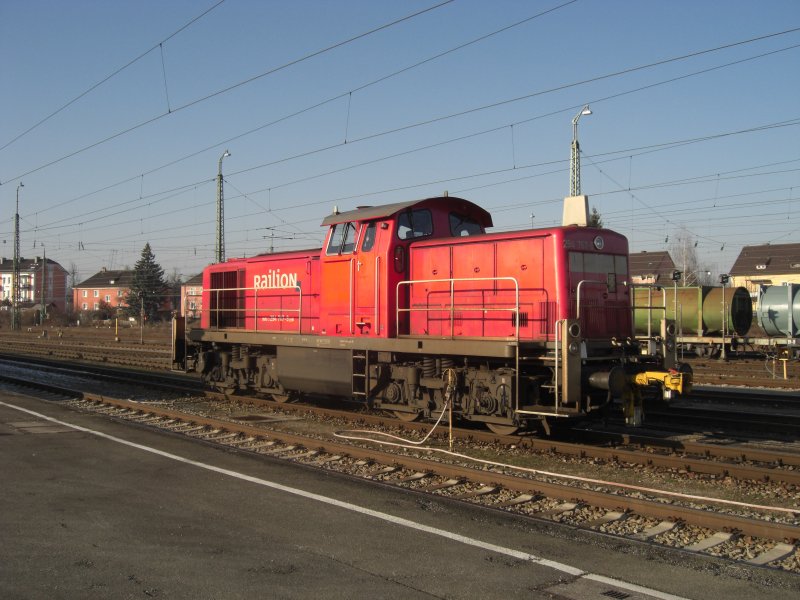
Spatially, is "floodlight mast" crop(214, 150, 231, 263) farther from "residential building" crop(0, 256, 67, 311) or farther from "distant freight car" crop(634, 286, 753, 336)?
"residential building" crop(0, 256, 67, 311)

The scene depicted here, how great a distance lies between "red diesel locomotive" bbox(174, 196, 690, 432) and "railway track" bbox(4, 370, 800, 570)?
79cm

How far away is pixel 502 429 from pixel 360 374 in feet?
9.96

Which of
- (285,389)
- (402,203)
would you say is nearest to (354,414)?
(285,389)

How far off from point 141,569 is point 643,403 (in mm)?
7941

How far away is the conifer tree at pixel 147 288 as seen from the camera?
70.5 m

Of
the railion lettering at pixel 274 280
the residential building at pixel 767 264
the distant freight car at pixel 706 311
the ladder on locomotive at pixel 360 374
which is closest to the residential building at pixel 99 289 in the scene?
Answer: the residential building at pixel 767 264

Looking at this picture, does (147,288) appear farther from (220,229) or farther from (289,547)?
(289,547)

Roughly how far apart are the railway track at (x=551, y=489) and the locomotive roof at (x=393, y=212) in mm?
3774

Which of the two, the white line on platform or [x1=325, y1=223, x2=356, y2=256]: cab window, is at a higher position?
[x1=325, y1=223, x2=356, y2=256]: cab window

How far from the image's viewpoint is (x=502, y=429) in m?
10.7

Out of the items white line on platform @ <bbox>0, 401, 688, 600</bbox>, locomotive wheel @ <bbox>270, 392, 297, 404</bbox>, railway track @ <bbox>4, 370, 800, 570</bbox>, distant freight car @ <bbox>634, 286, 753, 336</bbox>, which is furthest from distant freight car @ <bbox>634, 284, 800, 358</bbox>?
white line on platform @ <bbox>0, 401, 688, 600</bbox>

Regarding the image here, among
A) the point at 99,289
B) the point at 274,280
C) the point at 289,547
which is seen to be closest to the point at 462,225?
the point at 274,280

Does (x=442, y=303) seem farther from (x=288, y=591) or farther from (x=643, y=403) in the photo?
(x=288, y=591)

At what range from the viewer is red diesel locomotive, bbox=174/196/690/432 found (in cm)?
996
